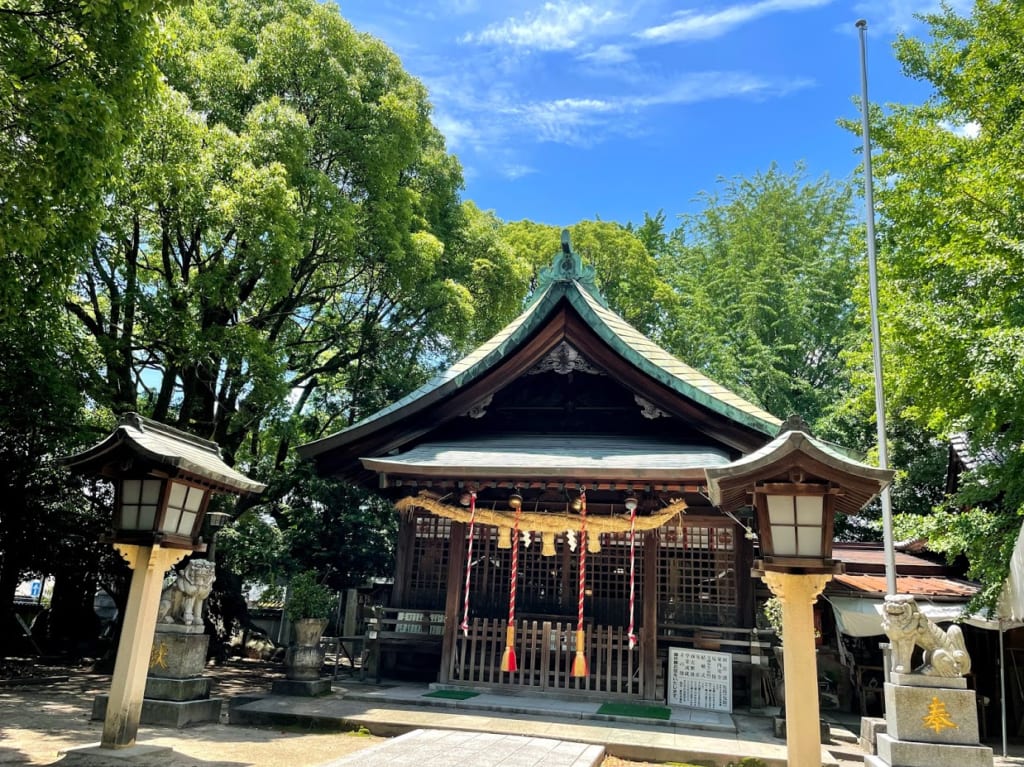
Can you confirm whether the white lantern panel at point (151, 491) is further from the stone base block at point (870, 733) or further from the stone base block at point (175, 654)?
the stone base block at point (870, 733)

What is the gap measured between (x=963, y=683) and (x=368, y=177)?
13.7m

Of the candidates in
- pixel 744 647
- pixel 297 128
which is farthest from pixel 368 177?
pixel 744 647

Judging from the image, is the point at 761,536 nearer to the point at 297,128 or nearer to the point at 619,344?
the point at 619,344

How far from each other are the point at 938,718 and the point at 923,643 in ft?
1.98

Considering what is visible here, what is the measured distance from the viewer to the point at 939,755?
5.65 meters

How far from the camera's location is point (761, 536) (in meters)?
5.51

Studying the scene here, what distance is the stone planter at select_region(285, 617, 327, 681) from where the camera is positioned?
9.94 metres

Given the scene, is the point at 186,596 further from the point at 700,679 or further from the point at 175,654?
the point at 700,679

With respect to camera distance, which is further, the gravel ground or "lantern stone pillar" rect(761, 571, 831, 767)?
the gravel ground

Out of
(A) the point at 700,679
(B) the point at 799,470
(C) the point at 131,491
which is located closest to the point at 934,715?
(B) the point at 799,470

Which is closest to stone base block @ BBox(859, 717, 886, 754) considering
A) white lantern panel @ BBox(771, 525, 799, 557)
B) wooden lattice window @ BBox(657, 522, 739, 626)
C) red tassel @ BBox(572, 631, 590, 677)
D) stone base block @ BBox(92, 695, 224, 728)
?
wooden lattice window @ BBox(657, 522, 739, 626)

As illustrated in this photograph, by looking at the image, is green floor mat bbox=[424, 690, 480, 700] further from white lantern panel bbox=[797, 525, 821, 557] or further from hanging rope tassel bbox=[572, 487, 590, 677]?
white lantern panel bbox=[797, 525, 821, 557]

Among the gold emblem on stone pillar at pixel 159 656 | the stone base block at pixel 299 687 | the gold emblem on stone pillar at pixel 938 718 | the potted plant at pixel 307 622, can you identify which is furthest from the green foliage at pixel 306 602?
the gold emblem on stone pillar at pixel 938 718

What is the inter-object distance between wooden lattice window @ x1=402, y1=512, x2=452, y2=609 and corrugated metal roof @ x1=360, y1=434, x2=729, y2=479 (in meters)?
1.47
